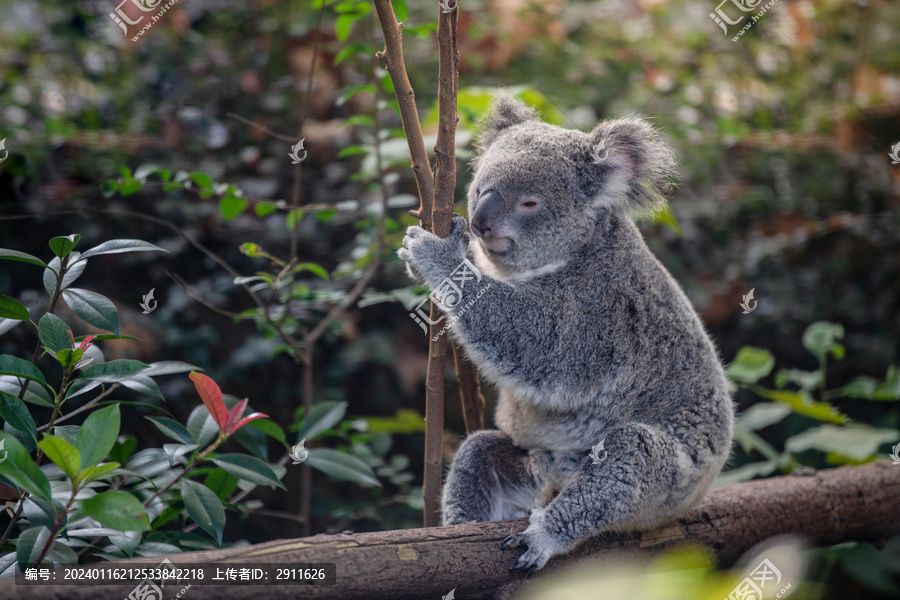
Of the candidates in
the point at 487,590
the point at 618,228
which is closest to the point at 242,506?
the point at 487,590

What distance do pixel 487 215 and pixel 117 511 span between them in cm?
133

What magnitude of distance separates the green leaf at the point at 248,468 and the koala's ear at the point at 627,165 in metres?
1.42

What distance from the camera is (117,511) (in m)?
1.43

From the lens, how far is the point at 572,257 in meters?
2.22

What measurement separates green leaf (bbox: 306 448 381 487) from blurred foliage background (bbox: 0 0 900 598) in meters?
0.58

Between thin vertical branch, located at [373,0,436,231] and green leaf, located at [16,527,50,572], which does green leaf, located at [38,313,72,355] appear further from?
thin vertical branch, located at [373,0,436,231]

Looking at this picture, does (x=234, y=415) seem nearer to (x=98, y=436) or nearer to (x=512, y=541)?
(x=98, y=436)

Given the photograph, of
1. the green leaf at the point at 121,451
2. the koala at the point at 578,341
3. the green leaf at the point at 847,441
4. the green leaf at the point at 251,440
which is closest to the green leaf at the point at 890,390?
the green leaf at the point at 847,441

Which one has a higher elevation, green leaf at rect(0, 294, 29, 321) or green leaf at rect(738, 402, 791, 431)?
green leaf at rect(0, 294, 29, 321)

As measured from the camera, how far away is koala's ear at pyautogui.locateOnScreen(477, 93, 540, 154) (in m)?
2.50

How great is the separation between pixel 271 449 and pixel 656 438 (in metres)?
2.20
